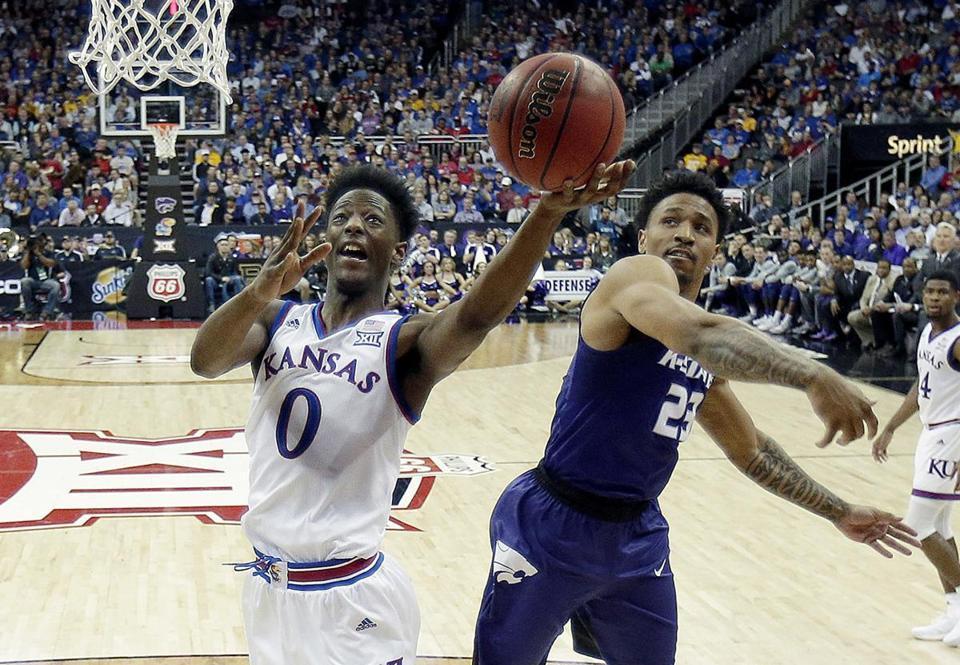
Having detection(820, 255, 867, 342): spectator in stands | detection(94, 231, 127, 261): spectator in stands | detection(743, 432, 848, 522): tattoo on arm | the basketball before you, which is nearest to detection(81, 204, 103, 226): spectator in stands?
detection(94, 231, 127, 261): spectator in stands

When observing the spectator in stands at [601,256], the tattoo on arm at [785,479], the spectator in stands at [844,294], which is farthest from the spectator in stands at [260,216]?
the tattoo on arm at [785,479]

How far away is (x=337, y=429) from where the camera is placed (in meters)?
2.80

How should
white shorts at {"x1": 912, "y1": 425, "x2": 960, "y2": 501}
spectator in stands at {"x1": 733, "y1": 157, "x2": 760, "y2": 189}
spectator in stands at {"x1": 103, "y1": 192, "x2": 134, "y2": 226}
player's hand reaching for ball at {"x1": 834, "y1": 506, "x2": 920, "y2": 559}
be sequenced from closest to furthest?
player's hand reaching for ball at {"x1": 834, "y1": 506, "x2": 920, "y2": 559}
white shorts at {"x1": 912, "y1": 425, "x2": 960, "y2": 501}
spectator in stands at {"x1": 103, "y1": 192, "x2": 134, "y2": 226}
spectator in stands at {"x1": 733, "y1": 157, "x2": 760, "y2": 189}

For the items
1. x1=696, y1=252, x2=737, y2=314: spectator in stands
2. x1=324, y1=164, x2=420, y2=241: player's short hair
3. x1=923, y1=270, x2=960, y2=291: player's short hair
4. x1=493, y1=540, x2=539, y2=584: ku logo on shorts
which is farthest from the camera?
x1=696, y1=252, x2=737, y2=314: spectator in stands

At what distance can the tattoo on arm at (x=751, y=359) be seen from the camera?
2.22 m

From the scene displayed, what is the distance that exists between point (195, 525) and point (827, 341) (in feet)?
35.1

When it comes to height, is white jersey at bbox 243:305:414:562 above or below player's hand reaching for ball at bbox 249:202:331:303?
below

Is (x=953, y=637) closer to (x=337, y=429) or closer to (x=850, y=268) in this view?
(x=337, y=429)

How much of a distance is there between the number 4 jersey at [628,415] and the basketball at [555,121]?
2.10ft

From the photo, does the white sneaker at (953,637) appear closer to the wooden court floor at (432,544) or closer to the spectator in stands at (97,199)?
the wooden court floor at (432,544)

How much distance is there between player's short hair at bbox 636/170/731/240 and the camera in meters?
3.54

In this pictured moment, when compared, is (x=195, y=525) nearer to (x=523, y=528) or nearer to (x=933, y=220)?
(x=523, y=528)

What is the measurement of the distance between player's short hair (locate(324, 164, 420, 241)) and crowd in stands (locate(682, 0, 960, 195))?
62.1 ft

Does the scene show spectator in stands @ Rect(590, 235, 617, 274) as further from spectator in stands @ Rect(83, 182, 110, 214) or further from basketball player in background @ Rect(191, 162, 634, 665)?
basketball player in background @ Rect(191, 162, 634, 665)
